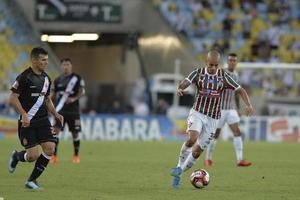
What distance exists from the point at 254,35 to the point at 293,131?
25.7 ft

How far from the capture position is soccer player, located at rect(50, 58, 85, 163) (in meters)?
20.1

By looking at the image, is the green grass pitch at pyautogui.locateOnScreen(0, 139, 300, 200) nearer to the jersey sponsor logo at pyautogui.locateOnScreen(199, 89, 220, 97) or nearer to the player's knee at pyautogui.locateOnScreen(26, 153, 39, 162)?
the player's knee at pyautogui.locateOnScreen(26, 153, 39, 162)

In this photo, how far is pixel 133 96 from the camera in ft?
121

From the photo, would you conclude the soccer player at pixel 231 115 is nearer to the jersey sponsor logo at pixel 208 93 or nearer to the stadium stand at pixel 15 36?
the jersey sponsor logo at pixel 208 93

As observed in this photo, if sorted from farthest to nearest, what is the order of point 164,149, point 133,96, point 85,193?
1. point 133,96
2. point 164,149
3. point 85,193

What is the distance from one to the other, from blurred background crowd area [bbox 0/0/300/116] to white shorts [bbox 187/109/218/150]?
19.1 metres

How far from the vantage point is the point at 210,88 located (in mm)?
14523

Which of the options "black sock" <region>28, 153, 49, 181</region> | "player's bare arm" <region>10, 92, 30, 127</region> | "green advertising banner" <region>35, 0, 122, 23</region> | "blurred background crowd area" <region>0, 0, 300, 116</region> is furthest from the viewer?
"green advertising banner" <region>35, 0, 122, 23</region>

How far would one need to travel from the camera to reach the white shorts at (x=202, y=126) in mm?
14375

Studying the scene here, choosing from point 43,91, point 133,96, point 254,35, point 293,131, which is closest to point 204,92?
point 43,91

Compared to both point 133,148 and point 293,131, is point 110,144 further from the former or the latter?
point 293,131

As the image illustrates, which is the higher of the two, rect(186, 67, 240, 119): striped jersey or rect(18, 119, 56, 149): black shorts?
rect(186, 67, 240, 119): striped jersey

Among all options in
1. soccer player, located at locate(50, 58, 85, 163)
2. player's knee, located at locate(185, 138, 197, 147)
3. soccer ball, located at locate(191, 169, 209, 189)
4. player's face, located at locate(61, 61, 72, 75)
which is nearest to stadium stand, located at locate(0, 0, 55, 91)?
soccer player, located at locate(50, 58, 85, 163)

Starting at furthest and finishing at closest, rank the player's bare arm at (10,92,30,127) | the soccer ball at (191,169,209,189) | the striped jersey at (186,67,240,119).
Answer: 1. the striped jersey at (186,67,240,119)
2. the soccer ball at (191,169,209,189)
3. the player's bare arm at (10,92,30,127)
